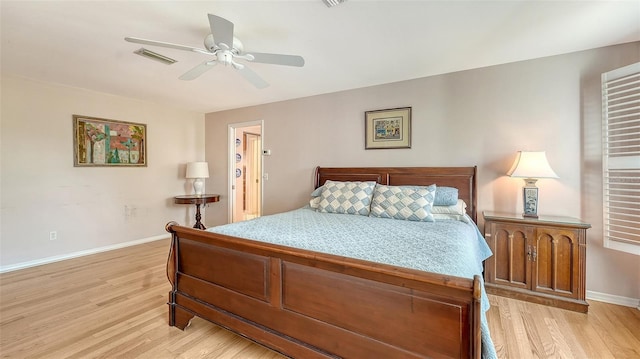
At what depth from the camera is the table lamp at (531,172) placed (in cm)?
248

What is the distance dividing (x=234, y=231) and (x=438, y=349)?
5.10 feet

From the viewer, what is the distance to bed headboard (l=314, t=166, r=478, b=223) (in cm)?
298

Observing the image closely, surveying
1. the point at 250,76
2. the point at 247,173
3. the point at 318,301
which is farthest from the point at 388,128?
the point at 247,173

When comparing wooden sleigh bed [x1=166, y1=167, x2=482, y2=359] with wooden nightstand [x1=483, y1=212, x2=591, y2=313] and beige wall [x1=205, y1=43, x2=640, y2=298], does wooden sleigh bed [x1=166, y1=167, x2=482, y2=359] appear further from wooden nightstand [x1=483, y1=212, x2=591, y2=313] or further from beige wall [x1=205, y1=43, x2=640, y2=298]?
beige wall [x1=205, y1=43, x2=640, y2=298]

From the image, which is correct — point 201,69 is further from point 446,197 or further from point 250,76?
point 446,197

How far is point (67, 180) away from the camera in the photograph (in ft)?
12.2

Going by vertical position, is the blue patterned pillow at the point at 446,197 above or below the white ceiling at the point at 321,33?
below

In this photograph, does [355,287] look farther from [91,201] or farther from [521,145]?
[91,201]

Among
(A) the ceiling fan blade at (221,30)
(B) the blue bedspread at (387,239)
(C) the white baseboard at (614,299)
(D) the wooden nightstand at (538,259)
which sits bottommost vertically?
(C) the white baseboard at (614,299)

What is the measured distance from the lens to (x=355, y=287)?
1382mm

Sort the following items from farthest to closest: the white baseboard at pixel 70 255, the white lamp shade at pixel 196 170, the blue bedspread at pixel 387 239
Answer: the white lamp shade at pixel 196 170, the white baseboard at pixel 70 255, the blue bedspread at pixel 387 239

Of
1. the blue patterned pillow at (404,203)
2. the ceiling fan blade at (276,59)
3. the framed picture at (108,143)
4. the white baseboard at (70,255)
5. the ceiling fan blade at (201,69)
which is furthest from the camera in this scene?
the framed picture at (108,143)

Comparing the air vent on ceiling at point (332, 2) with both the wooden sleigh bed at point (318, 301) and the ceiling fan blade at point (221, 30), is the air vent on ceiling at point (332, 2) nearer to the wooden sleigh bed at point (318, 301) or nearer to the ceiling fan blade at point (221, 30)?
the ceiling fan blade at point (221, 30)

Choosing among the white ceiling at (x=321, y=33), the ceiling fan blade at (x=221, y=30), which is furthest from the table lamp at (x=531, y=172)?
the ceiling fan blade at (x=221, y=30)
